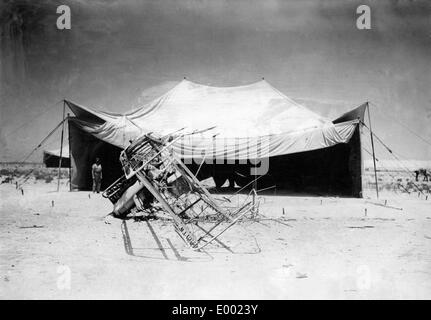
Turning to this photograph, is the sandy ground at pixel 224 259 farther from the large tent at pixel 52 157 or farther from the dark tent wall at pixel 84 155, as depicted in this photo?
the large tent at pixel 52 157

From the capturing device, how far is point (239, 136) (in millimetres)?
13125

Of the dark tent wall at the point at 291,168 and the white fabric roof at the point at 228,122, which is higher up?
the white fabric roof at the point at 228,122

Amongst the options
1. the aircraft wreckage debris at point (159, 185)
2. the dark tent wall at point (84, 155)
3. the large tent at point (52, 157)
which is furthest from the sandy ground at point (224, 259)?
the large tent at point (52, 157)

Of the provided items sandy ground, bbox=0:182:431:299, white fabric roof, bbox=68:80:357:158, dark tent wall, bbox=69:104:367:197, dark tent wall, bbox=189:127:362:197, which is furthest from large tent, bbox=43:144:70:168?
sandy ground, bbox=0:182:431:299

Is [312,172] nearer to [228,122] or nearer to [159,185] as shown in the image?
[228,122]

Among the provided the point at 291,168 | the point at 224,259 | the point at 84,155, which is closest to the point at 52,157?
the point at 84,155

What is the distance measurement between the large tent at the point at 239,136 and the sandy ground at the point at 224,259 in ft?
15.1

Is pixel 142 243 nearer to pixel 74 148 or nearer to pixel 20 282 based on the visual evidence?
pixel 20 282

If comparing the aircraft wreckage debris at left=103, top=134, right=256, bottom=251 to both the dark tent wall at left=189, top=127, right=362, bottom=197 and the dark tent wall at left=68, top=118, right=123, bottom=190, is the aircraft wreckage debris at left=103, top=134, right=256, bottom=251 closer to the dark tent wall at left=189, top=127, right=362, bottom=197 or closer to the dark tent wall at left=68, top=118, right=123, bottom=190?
the dark tent wall at left=68, top=118, right=123, bottom=190

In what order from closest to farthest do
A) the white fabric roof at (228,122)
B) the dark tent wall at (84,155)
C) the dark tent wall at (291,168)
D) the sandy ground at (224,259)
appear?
the sandy ground at (224,259) < the white fabric roof at (228,122) < the dark tent wall at (291,168) < the dark tent wall at (84,155)

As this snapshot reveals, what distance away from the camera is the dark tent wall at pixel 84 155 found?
45.1 feet

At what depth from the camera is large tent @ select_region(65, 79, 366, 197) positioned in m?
12.8

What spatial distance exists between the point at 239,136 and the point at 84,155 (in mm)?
6349
